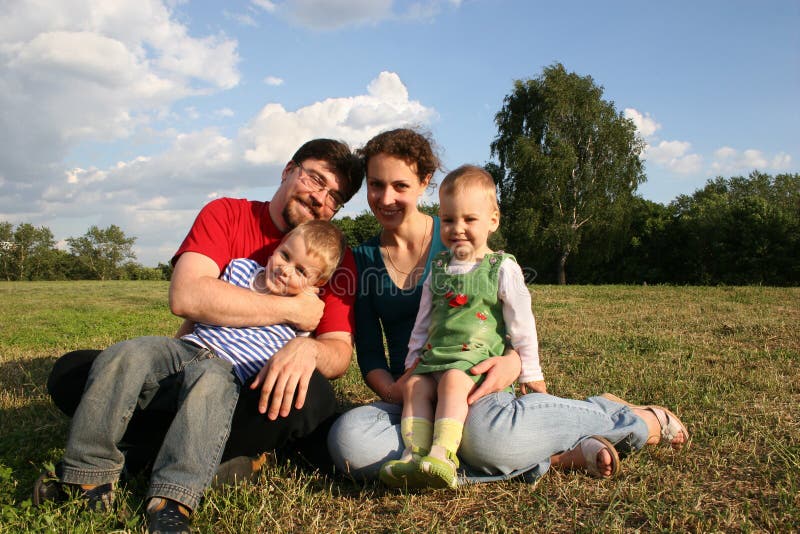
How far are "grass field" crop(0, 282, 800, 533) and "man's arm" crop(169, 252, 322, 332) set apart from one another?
2.71 feet

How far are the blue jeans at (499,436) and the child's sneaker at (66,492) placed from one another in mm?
1062

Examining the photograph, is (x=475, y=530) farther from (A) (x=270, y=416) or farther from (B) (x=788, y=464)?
(B) (x=788, y=464)

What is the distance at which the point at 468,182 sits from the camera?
10.8ft

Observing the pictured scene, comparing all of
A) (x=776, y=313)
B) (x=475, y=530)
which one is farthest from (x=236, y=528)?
(x=776, y=313)

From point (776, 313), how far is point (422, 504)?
9351 mm

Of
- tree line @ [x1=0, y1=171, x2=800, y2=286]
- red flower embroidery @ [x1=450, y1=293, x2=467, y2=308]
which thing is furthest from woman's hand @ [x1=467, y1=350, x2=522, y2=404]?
tree line @ [x1=0, y1=171, x2=800, y2=286]

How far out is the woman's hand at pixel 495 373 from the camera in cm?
295

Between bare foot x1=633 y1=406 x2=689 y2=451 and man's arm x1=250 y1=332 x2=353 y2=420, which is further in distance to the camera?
bare foot x1=633 y1=406 x2=689 y2=451

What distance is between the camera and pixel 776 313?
9.46 metres

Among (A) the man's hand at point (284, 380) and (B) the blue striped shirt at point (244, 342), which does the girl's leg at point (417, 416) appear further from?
(B) the blue striped shirt at point (244, 342)

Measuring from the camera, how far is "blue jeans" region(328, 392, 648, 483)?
2760 millimetres

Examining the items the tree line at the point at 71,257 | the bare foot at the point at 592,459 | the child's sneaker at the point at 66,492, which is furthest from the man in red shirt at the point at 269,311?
the tree line at the point at 71,257

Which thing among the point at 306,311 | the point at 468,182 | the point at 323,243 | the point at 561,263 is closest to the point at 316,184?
the point at 323,243

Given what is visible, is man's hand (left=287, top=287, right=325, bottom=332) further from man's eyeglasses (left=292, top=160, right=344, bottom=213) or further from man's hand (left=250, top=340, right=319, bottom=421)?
man's eyeglasses (left=292, top=160, right=344, bottom=213)
